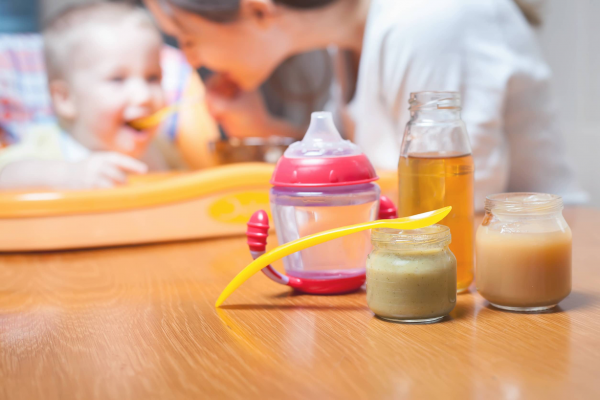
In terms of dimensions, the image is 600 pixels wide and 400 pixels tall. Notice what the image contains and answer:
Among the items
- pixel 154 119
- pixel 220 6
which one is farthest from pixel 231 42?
pixel 154 119

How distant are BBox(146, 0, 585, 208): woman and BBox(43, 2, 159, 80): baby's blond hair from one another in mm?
78

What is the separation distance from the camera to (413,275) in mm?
490

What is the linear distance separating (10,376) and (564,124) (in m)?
1.35

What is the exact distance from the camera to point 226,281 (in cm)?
69

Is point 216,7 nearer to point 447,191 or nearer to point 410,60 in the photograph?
point 410,60

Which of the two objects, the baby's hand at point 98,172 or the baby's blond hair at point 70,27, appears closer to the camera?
the baby's hand at point 98,172

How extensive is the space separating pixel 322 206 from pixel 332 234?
2.2 inches

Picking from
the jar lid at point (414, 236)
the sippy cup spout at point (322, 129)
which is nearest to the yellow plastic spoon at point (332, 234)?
the jar lid at point (414, 236)

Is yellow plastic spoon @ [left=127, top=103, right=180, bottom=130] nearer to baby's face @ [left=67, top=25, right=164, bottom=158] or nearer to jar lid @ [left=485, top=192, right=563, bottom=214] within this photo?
baby's face @ [left=67, top=25, right=164, bottom=158]

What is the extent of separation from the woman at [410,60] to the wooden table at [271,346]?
16.3 inches

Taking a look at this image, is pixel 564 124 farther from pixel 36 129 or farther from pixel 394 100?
pixel 36 129

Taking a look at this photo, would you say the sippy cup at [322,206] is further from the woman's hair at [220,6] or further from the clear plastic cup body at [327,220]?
the woman's hair at [220,6]

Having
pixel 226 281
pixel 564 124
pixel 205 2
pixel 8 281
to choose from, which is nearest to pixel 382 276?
pixel 226 281

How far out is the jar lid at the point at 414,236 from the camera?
1.65ft
